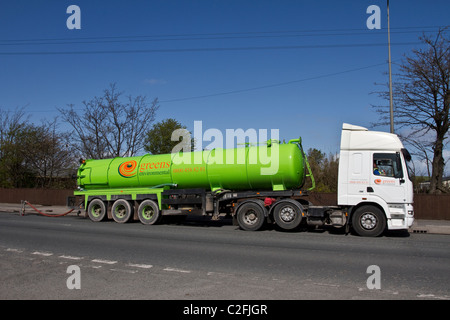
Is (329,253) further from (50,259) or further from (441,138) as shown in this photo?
(441,138)

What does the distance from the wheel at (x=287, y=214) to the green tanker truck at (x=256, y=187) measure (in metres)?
0.03

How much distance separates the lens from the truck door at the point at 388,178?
1209 cm

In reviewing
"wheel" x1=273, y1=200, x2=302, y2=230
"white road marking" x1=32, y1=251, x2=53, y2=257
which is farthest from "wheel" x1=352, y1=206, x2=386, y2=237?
"white road marking" x1=32, y1=251, x2=53, y2=257

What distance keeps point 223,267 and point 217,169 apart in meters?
7.53

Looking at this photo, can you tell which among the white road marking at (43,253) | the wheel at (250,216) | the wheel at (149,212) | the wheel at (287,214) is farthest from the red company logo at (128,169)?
the white road marking at (43,253)

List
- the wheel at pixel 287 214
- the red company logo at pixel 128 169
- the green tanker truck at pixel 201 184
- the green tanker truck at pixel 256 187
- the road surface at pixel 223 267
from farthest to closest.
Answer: the red company logo at pixel 128 169, the green tanker truck at pixel 201 184, the wheel at pixel 287 214, the green tanker truck at pixel 256 187, the road surface at pixel 223 267

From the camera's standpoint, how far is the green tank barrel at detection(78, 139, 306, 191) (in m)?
14.0

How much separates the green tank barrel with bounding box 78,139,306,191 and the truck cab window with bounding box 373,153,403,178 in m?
2.69

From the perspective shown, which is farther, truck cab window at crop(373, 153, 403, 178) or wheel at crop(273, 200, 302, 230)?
wheel at crop(273, 200, 302, 230)

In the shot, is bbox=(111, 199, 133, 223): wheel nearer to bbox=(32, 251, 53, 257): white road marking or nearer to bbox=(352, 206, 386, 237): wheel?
bbox=(32, 251, 53, 257): white road marking

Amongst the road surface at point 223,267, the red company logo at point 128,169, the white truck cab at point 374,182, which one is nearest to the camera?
the road surface at point 223,267

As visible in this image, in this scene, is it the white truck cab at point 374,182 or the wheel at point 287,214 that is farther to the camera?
the wheel at point 287,214

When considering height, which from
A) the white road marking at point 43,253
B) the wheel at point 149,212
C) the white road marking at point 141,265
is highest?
the wheel at point 149,212

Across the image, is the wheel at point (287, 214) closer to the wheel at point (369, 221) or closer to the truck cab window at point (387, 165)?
the wheel at point (369, 221)
